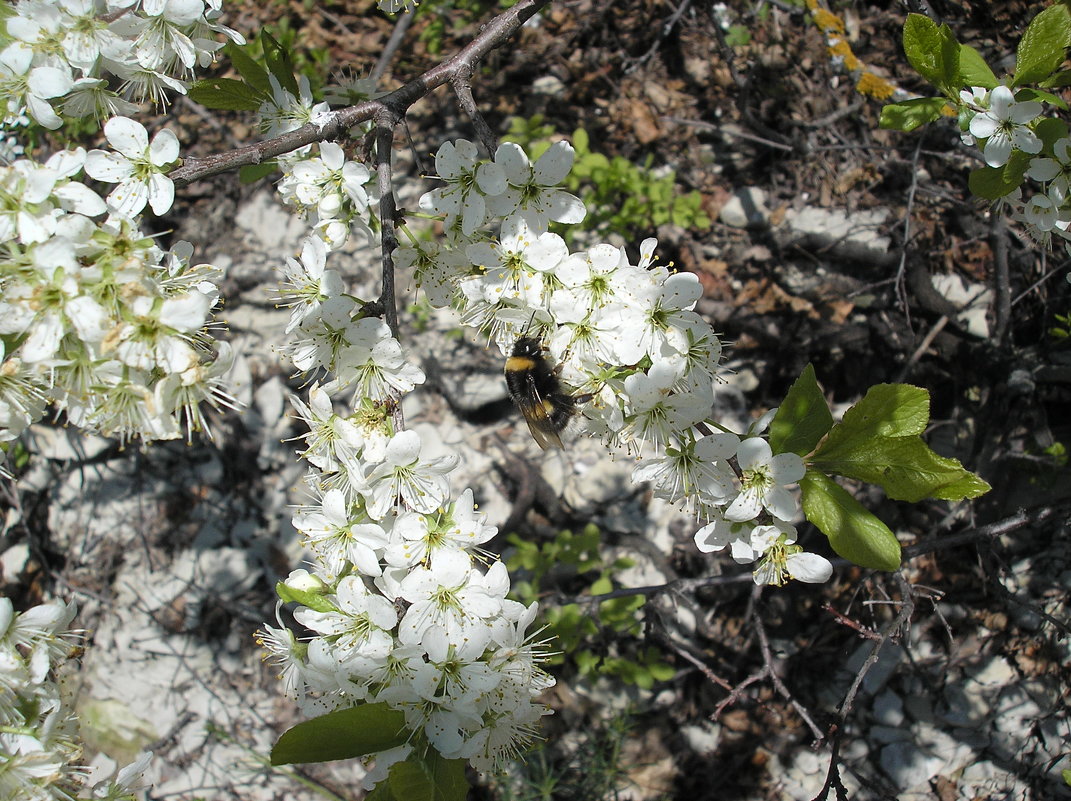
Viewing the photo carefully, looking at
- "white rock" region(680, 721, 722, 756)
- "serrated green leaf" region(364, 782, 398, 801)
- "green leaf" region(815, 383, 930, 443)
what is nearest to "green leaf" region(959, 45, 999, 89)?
"green leaf" region(815, 383, 930, 443)

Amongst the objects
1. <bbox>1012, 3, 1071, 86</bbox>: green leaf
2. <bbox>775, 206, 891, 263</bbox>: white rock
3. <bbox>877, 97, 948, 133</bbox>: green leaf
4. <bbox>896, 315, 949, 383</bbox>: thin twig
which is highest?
<bbox>1012, 3, 1071, 86</bbox>: green leaf

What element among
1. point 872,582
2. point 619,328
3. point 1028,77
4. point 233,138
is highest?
point 1028,77

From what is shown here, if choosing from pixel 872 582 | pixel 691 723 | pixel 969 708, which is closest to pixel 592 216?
pixel 872 582

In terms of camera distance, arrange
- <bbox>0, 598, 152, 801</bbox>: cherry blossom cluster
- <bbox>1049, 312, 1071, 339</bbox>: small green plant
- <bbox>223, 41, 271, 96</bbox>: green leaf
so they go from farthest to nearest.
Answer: <bbox>1049, 312, 1071, 339</bbox>: small green plant < <bbox>223, 41, 271, 96</bbox>: green leaf < <bbox>0, 598, 152, 801</bbox>: cherry blossom cluster

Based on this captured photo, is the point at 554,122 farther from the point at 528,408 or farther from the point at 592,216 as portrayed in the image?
the point at 528,408

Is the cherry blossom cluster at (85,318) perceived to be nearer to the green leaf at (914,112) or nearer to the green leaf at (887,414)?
the green leaf at (887,414)

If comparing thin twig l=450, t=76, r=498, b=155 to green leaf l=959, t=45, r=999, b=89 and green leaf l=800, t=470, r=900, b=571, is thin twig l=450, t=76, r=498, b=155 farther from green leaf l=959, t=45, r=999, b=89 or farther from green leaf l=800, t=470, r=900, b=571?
green leaf l=959, t=45, r=999, b=89

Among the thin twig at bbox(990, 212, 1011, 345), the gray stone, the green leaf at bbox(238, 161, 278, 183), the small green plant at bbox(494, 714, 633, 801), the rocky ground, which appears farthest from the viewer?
the gray stone
